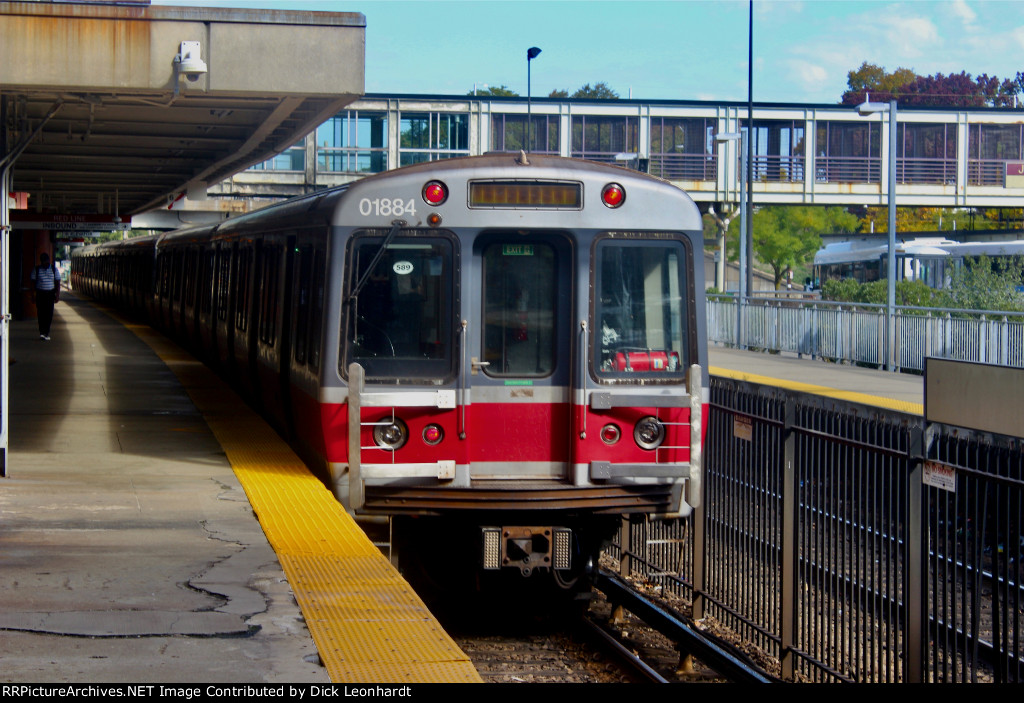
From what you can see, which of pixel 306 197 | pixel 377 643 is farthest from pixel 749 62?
pixel 377 643

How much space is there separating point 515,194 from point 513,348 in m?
1.02

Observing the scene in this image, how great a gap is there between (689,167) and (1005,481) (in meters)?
40.3

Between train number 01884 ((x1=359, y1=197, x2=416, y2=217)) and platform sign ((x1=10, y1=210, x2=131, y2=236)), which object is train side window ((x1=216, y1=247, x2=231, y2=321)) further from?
platform sign ((x1=10, y1=210, x2=131, y2=236))

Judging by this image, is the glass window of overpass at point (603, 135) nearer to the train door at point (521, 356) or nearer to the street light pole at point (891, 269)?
the street light pole at point (891, 269)

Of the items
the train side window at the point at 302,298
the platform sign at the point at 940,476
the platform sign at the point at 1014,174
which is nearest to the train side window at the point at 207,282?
the train side window at the point at 302,298

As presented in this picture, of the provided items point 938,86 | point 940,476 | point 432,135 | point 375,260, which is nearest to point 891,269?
point 375,260

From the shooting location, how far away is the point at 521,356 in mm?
8109

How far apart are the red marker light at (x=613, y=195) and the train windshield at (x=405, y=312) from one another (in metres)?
1.08

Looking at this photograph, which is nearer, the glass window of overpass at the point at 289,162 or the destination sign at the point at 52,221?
the destination sign at the point at 52,221

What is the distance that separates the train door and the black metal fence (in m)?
1.01

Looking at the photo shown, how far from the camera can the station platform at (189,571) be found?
450 centimetres

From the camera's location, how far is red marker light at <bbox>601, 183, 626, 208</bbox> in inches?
318

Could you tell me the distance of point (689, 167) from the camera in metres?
45.2

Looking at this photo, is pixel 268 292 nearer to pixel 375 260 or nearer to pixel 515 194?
pixel 375 260
